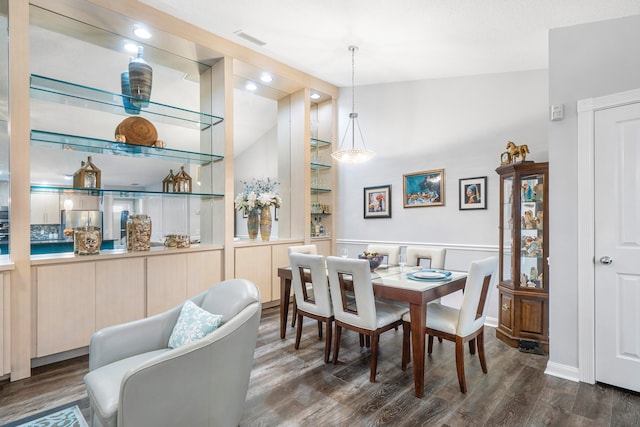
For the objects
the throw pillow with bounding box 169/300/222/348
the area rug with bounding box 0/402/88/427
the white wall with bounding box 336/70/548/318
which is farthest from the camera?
the white wall with bounding box 336/70/548/318

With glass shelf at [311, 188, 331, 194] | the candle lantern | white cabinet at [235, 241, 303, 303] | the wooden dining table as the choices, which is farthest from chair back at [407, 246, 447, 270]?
the candle lantern

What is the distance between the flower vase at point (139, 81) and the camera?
337 centimetres

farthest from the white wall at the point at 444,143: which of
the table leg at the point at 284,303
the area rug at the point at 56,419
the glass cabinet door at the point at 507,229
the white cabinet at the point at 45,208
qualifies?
the area rug at the point at 56,419

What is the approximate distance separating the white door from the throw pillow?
9.12 feet

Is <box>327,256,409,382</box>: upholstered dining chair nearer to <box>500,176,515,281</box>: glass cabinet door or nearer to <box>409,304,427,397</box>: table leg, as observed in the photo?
<box>409,304,427,397</box>: table leg

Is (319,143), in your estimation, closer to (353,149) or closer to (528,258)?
(353,149)

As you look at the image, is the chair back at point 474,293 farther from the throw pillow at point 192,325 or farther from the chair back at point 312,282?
the throw pillow at point 192,325

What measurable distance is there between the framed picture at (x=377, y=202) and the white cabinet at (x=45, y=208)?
A: 373cm

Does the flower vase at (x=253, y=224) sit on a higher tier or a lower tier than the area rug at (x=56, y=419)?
higher

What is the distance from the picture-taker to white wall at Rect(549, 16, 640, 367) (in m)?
2.46

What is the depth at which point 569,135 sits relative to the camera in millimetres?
2611

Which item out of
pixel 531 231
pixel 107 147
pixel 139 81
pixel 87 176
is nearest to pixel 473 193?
pixel 531 231

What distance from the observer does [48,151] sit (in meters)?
2.93

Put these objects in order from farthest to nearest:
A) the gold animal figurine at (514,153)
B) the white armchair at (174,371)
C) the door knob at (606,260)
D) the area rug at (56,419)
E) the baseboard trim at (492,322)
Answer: the baseboard trim at (492,322) → the gold animal figurine at (514,153) → the door knob at (606,260) → the area rug at (56,419) → the white armchair at (174,371)
